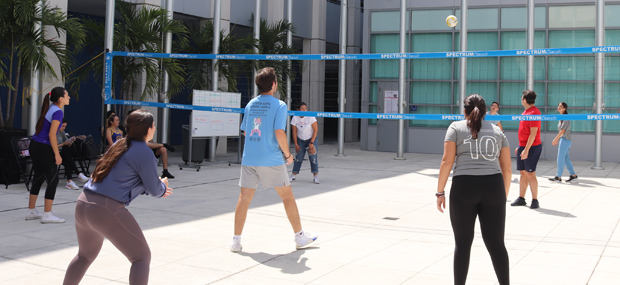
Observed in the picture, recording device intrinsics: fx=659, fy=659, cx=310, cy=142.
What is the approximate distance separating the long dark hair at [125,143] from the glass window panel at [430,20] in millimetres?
17268

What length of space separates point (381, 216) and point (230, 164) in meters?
7.63

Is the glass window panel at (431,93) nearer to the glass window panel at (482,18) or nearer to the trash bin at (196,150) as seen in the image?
the glass window panel at (482,18)

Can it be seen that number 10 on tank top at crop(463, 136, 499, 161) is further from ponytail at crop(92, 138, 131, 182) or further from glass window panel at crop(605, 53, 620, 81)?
glass window panel at crop(605, 53, 620, 81)

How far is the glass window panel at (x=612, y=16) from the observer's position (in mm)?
18531

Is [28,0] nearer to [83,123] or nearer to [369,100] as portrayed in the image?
[83,123]

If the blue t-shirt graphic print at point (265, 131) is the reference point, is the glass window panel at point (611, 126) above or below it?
above

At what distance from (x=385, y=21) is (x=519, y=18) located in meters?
4.11

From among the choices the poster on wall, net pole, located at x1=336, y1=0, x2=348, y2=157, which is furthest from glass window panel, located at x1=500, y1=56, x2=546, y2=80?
net pole, located at x1=336, y1=0, x2=348, y2=157

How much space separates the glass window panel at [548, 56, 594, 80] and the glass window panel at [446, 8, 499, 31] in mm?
2026

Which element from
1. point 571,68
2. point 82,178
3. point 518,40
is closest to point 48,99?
point 82,178

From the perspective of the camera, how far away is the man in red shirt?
29.5 ft

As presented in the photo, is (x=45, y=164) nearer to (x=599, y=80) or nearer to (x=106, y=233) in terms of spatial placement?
(x=106, y=233)

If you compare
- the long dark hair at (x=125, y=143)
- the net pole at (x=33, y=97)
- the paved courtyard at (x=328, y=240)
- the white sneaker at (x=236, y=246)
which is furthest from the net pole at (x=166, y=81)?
the long dark hair at (x=125, y=143)

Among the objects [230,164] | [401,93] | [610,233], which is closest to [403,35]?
[401,93]
